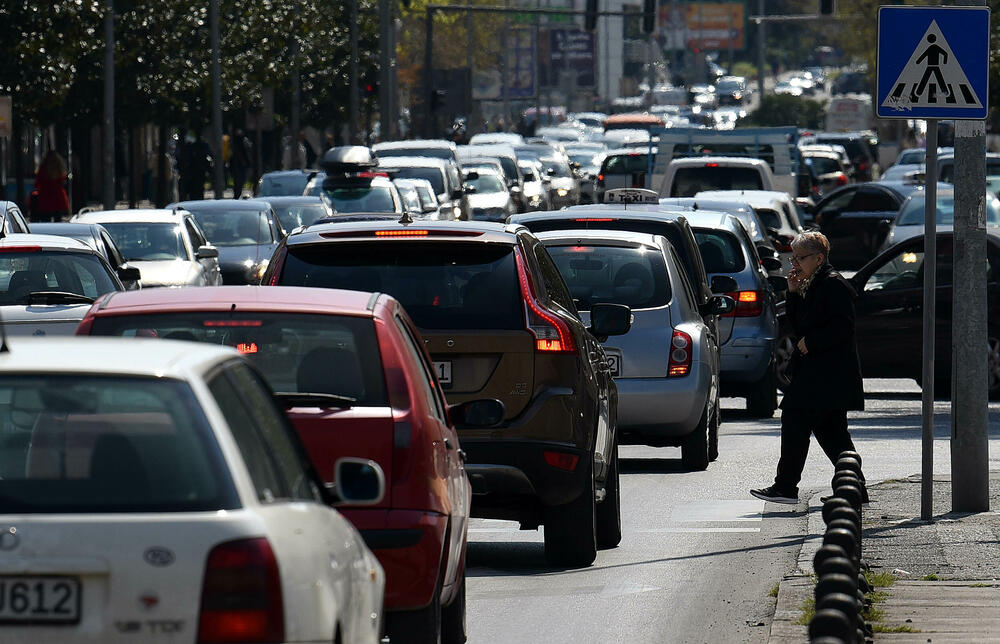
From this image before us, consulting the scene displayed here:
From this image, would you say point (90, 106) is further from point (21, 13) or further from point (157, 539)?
point (157, 539)

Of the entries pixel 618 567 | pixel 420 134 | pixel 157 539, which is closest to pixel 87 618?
pixel 157 539

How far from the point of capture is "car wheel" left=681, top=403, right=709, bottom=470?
47.2 feet

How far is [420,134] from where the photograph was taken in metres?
88.9

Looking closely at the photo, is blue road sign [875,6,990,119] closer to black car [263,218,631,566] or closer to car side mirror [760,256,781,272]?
black car [263,218,631,566]

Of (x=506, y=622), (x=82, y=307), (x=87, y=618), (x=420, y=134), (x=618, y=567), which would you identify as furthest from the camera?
(x=420, y=134)

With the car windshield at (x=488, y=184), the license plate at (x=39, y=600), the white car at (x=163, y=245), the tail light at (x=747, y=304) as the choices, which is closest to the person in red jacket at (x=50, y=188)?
the white car at (x=163, y=245)

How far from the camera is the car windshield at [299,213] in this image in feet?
103

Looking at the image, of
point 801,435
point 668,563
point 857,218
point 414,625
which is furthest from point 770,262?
point 857,218

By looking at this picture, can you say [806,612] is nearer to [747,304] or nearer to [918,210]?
[747,304]

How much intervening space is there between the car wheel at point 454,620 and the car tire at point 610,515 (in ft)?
9.24

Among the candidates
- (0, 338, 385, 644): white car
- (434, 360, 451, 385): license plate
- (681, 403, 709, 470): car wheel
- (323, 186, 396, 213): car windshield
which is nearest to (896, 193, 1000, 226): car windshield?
(323, 186, 396, 213): car windshield

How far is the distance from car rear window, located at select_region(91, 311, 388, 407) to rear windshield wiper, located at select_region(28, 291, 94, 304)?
9.40 meters

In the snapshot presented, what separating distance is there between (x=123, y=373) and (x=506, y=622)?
3983 millimetres

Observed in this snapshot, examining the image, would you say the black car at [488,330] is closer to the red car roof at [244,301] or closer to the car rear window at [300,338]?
the red car roof at [244,301]
